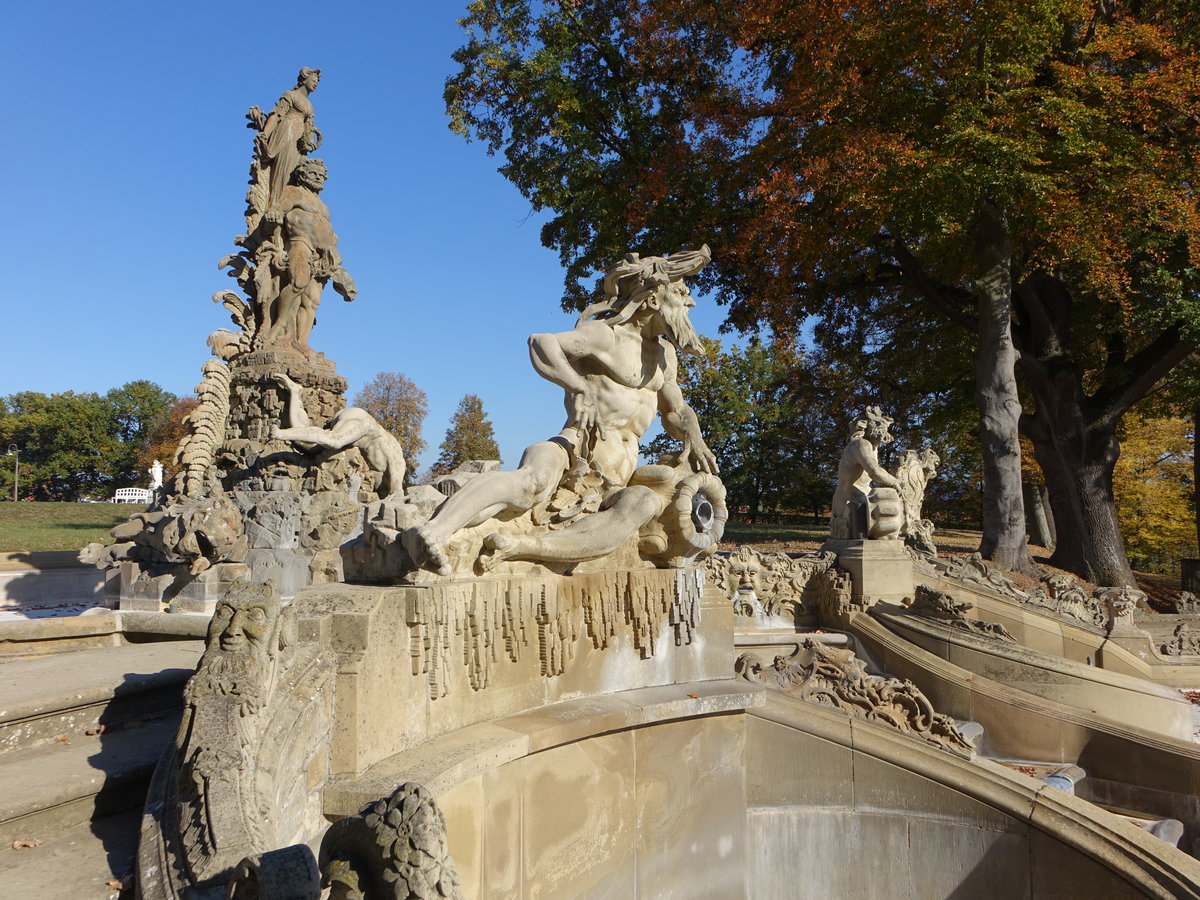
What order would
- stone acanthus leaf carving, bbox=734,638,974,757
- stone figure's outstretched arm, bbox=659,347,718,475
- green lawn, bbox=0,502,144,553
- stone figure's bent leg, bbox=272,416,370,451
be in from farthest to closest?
green lawn, bbox=0,502,144,553 < stone figure's bent leg, bbox=272,416,370,451 < stone figure's outstretched arm, bbox=659,347,718,475 < stone acanthus leaf carving, bbox=734,638,974,757

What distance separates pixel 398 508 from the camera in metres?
3.75

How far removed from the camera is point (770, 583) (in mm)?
9656

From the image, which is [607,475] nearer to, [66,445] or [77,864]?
[77,864]

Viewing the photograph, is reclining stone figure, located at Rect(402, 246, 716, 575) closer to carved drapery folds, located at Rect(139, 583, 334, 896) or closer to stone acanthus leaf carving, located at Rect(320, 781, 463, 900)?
carved drapery folds, located at Rect(139, 583, 334, 896)

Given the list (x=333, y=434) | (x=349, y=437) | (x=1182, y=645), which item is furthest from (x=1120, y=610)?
(x=333, y=434)

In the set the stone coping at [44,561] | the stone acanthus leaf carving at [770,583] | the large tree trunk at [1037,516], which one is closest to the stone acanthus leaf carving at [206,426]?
the stone coping at [44,561]

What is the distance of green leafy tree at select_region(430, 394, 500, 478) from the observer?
40.8 meters

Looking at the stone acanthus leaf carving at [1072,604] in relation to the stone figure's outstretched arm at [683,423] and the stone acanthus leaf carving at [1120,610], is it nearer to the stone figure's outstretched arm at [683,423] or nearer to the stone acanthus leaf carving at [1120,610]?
the stone acanthus leaf carving at [1120,610]

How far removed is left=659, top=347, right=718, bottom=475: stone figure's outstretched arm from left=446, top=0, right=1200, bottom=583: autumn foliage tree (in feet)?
32.7

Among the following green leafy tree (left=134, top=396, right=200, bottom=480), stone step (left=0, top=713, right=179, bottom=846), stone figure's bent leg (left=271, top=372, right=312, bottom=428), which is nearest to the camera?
stone step (left=0, top=713, right=179, bottom=846)

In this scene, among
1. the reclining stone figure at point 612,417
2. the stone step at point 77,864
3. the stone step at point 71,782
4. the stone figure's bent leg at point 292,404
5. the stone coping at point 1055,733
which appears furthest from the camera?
the stone figure's bent leg at point 292,404

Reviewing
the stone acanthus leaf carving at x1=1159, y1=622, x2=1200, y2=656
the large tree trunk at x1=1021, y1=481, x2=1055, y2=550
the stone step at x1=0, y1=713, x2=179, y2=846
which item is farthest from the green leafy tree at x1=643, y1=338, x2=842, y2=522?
the stone step at x1=0, y1=713, x2=179, y2=846

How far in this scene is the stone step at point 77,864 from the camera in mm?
2420

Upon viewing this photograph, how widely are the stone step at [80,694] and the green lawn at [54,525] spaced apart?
10.4 metres
